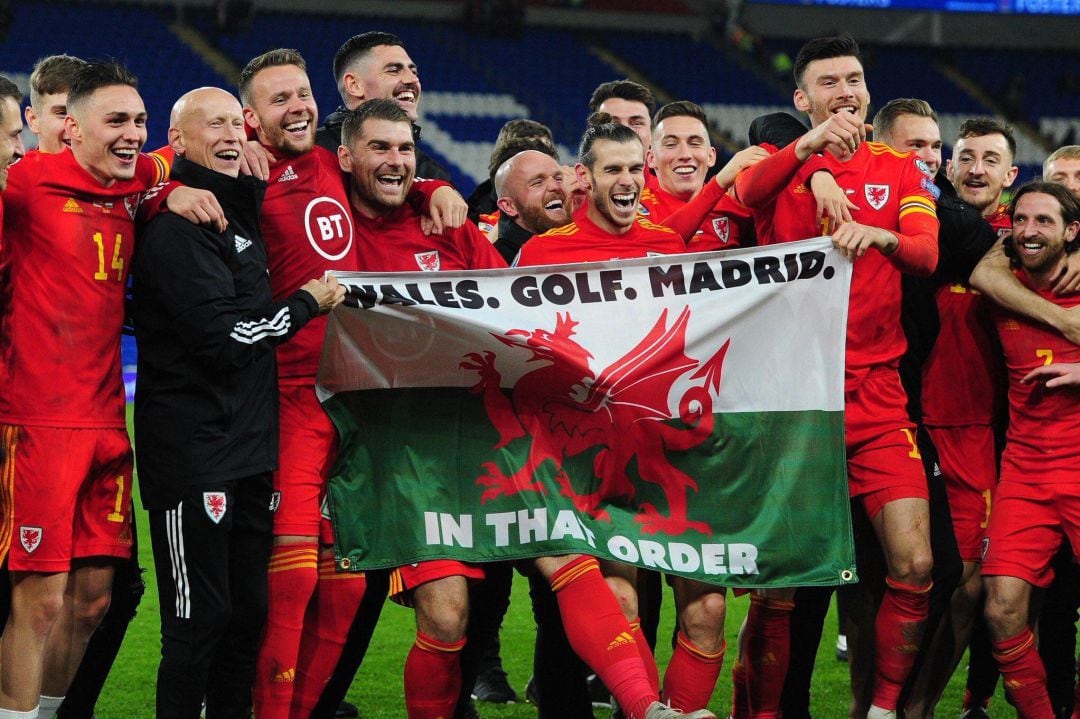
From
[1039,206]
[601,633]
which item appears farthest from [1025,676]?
[1039,206]

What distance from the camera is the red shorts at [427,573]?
4859 mm

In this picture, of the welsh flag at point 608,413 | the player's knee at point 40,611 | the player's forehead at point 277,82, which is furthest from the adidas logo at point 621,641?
the player's forehead at point 277,82

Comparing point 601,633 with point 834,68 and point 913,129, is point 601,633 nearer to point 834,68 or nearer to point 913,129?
point 834,68

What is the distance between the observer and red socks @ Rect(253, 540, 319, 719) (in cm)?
484

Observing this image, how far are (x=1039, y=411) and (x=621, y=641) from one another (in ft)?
6.49

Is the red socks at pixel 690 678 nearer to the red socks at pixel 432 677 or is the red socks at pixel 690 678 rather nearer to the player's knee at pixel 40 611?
the red socks at pixel 432 677

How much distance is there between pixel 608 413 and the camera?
5.00m

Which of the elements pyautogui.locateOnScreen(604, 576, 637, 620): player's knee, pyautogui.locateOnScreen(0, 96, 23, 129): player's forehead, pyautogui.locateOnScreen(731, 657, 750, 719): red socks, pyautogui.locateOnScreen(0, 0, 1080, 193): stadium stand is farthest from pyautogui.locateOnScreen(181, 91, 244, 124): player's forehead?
pyautogui.locateOnScreen(0, 0, 1080, 193): stadium stand

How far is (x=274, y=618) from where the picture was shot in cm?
486

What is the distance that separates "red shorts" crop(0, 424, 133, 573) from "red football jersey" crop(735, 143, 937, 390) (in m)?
2.63

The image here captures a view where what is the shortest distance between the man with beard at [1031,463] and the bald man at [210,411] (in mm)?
2681

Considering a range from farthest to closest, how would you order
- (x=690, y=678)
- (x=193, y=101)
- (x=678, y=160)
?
(x=678, y=160) < (x=690, y=678) < (x=193, y=101)

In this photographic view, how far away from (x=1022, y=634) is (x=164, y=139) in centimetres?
1787

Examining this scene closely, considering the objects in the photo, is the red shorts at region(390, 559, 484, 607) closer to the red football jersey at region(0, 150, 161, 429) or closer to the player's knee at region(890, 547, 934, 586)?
the red football jersey at region(0, 150, 161, 429)
